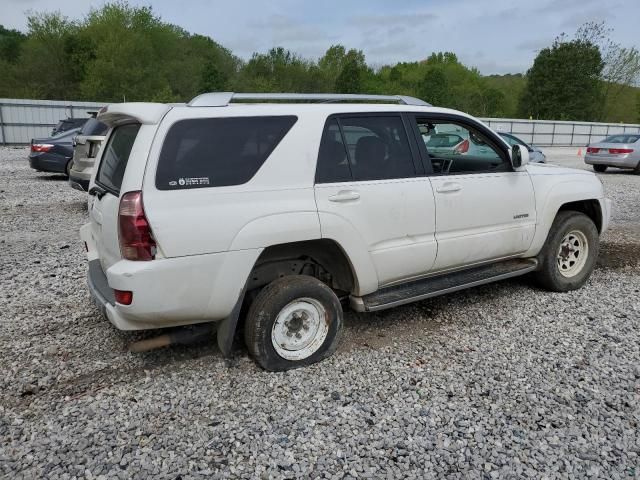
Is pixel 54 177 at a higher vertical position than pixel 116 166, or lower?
lower

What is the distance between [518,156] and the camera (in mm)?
4598

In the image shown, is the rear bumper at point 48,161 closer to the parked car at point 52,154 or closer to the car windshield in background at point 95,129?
→ the parked car at point 52,154

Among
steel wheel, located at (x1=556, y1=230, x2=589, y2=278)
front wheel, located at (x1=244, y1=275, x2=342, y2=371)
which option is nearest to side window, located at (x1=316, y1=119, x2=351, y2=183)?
front wheel, located at (x1=244, y1=275, x2=342, y2=371)

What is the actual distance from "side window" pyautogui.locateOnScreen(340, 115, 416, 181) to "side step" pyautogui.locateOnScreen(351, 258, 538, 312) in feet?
2.98

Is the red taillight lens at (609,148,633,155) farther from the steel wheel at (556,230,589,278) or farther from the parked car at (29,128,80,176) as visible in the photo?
the parked car at (29,128,80,176)

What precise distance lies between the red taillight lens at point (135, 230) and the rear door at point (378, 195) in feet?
3.78

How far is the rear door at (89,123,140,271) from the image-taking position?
3355mm

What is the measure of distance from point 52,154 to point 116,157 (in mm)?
11370

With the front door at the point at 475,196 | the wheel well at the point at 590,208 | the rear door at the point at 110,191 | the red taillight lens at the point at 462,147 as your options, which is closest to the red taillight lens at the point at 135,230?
the rear door at the point at 110,191

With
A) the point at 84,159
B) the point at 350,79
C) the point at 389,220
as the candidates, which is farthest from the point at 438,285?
the point at 350,79

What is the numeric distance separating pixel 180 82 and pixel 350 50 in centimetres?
2495

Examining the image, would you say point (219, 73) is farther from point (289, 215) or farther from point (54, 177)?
point (289, 215)

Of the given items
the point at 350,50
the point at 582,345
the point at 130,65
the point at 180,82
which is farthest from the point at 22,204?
the point at 350,50

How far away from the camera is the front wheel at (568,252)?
5.12 meters
